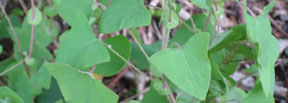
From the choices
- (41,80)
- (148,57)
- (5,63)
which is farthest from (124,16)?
(5,63)

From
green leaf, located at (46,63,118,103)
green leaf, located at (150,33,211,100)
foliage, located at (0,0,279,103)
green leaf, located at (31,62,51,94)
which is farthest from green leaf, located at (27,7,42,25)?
green leaf, located at (150,33,211,100)

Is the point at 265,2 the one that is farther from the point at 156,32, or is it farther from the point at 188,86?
the point at 188,86

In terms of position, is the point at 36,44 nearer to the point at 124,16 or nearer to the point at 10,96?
the point at 10,96

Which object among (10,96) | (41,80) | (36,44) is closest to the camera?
(10,96)

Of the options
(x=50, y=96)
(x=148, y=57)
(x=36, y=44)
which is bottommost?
(x=50, y=96)

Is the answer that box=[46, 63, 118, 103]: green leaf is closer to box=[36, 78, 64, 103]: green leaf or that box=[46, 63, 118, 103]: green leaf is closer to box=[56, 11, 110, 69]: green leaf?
box=[56, 11, 110, 69]: green leaf
